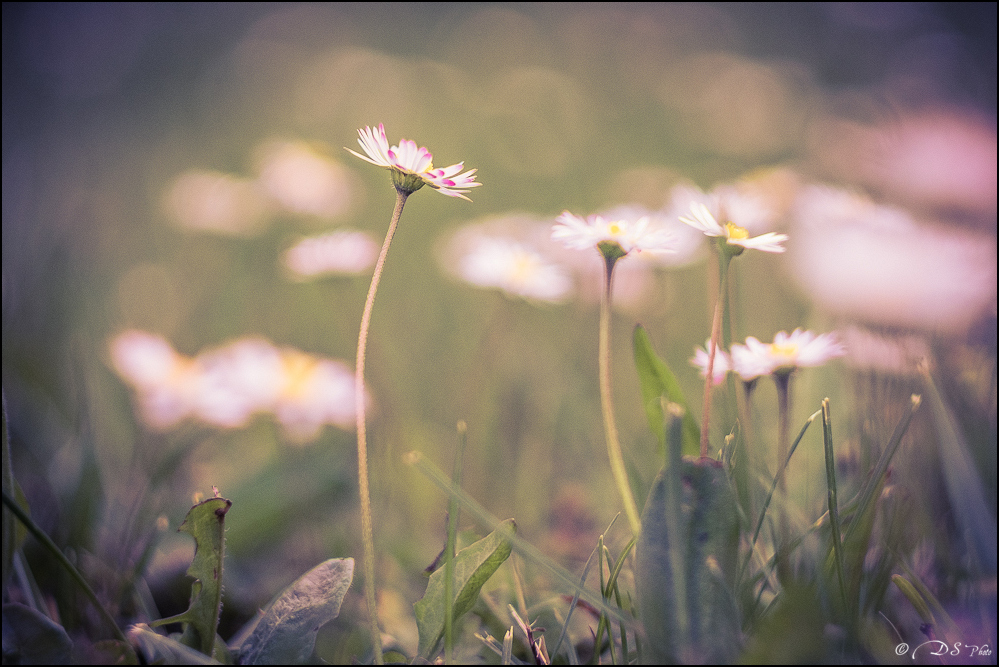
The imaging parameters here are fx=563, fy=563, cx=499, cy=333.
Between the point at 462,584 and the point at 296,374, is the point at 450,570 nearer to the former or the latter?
the point at 462,584

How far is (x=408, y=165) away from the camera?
26 centimetres

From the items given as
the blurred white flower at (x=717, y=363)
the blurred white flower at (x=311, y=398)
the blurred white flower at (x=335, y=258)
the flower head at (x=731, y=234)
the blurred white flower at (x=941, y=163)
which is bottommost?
the blurred white flower at (x=311, y=398)

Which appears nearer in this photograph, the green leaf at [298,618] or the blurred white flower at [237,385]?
the green leaf at [298,618]

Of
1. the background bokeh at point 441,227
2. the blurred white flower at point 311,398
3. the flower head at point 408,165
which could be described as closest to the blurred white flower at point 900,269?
the background bokeh at point 441,227

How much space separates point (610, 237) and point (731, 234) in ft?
0.18

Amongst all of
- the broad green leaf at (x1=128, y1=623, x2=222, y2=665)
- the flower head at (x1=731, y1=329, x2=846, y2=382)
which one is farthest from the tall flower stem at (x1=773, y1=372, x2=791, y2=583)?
the broad green leaf at (x1=128, y1=623, x2=222, y2=665)

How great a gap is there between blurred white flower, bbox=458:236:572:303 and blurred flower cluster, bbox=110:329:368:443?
186mm

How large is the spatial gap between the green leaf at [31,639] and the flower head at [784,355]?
315mm

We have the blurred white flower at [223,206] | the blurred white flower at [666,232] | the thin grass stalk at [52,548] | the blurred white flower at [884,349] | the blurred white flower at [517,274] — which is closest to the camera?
the thin grass stalk at [52,548]

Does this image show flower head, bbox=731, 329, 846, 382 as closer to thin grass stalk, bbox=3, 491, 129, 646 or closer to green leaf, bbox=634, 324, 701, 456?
green leaf, bbox=634, 324, 701, 456

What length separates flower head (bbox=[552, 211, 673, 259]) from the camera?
27 centimetres

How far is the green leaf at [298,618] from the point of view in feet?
0.81

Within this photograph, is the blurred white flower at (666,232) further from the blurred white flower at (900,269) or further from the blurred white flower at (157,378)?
the blurred white flower at (157,378)

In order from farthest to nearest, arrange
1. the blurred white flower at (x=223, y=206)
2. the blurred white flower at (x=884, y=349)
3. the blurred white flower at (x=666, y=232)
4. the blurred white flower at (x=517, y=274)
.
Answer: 1. the blurred white flower at (x=223, y=206)
2. the blurred white flower at (x=517, y=274)
3. the blurred white flower at (x=884, y=349)
4. the blurred white flower at (x=666, y=232)
